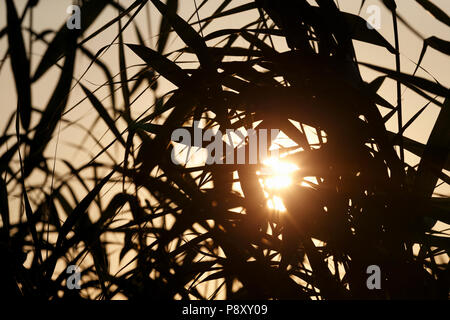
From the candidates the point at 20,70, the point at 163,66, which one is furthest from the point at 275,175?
the point at 20,70

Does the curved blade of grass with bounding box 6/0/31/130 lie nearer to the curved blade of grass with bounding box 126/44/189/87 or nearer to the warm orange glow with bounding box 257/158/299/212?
the curved blade of grass with bounding box 126/44/189/87

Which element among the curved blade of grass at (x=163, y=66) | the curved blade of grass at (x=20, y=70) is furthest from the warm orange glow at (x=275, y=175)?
the curved blade of grass at (x=20, y=70)

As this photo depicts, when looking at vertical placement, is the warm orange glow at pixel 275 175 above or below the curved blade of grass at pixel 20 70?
below

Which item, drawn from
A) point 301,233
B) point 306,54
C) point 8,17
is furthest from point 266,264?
point 8,17

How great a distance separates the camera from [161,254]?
1.46 ft

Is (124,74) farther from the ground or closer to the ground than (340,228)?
farther from the ground

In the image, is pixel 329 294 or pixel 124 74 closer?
pixel 329 294

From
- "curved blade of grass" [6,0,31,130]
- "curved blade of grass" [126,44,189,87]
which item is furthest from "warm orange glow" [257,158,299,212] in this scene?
"curved blade of grass" [6,0,31,130]

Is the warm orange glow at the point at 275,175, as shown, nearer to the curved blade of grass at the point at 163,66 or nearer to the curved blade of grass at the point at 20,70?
→ the curved blade of grass at the point at 163,66

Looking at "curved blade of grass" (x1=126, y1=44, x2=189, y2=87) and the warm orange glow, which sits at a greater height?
"curved blade of grass" (x1=126, y1=44, x2=189, y2=87)

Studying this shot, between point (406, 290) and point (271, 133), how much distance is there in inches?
7.4

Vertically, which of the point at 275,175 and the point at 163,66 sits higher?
the point at 163,66

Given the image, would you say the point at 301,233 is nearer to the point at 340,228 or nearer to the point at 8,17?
the point at 340,228

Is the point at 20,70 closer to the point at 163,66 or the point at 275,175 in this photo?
the point at 163,66
